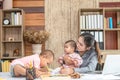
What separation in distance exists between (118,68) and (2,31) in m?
3.21

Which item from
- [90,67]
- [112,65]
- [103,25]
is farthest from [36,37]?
[112,65]

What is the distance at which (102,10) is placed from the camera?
4781 millimetres

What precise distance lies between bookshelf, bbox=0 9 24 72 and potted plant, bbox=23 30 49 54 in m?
0.15

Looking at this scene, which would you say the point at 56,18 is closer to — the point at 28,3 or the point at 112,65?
the point at 28,3

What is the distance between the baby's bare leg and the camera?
210cm

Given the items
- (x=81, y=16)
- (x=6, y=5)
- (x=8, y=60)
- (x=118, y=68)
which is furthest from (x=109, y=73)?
(x=6, y=5)

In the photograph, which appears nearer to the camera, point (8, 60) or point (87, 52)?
point (87, 52)

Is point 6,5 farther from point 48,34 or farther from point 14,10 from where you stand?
point 48,34

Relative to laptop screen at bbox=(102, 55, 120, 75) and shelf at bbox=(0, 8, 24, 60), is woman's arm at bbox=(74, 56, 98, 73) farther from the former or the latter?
shelf at bbox=(0, 8, 24, 60)

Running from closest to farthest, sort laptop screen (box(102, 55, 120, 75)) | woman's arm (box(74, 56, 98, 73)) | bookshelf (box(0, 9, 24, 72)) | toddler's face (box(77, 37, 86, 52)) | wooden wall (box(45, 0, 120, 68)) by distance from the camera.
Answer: laptop screen (box(102, 55, 120, 75)), woman's arm (box(74, 56, 98, 73)), toddler's face (box(77, 37, 86, 52)), bookshelf (box(0, 9, 24, 72)), wooden wall (box(45, 0, 120, 68))

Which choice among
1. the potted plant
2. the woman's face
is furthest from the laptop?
the potted plant

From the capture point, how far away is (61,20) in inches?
198

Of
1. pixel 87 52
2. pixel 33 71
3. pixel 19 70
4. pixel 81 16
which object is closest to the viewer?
pixel 33 71

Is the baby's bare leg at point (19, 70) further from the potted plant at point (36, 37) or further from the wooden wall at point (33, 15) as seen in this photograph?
the wooden wall at point (33, 15)
